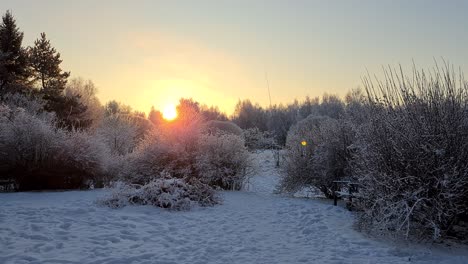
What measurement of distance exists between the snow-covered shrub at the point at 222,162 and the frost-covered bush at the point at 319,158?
6.64ft

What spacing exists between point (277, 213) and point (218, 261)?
5.20 metres

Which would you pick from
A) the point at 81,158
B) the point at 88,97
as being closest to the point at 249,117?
the point at 88,97

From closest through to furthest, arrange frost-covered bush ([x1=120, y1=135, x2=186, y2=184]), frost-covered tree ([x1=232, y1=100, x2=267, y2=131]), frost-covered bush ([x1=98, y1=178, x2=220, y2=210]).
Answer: frost-covered bush ([x1=98, y1=178, x2=220, y2=210]) < frost-covered bush ([x1=120, y1=135, x2=186, y2=184]) < frost-covered tree ([x1=232, y1=100, x2=267, y2=131])

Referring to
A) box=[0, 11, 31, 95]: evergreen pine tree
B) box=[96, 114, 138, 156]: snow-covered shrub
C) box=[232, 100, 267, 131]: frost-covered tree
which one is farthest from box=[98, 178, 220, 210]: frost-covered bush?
box=[232, 100, 267, 131]: frost-covered tree

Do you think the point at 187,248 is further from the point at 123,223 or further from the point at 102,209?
the point at 102,209

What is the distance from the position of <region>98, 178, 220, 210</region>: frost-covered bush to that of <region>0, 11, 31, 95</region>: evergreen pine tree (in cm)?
1563

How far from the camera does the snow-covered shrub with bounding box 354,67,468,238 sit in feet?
21.1

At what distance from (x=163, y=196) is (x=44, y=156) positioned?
18.1 ft

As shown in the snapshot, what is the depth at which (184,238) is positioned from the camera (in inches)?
292

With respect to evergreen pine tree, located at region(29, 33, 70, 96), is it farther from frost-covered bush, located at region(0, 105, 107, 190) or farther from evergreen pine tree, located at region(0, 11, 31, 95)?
frost-covered bush, located at region(0, 105, 107, 190)

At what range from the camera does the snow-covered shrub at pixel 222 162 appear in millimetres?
16750

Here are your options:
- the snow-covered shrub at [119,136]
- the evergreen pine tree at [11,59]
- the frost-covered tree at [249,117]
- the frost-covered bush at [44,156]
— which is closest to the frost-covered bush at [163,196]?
the frost-covered bush at [44,156]

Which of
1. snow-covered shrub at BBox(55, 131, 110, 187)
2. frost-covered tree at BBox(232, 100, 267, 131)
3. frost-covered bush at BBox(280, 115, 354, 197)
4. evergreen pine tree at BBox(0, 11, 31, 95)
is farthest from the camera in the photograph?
frost-covered tree at BBox(232, 100, 267, 131)

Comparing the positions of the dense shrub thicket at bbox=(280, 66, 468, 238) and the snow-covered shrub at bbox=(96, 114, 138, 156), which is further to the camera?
the snow-covered shrub at bbox=(96, 114, 138, 156)
